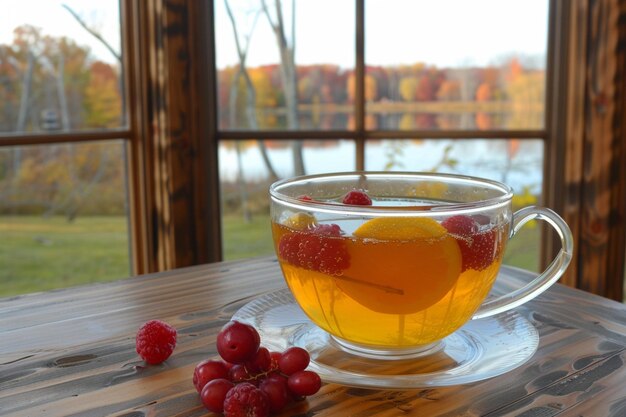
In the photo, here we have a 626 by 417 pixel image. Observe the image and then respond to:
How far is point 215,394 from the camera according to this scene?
1.90ft

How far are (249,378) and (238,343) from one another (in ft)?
0.11

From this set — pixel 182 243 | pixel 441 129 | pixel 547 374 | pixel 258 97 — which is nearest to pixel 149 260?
pixel 182 243

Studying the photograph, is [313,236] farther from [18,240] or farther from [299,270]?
[18,240]

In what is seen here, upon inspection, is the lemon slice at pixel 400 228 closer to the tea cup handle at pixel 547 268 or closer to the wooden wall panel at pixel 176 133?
the tea cup handle at pixel 547 268

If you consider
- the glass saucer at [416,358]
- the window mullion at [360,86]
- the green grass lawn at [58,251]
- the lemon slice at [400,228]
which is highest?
the window mullion at [360,86]

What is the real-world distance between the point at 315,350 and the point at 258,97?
1495 millimetres

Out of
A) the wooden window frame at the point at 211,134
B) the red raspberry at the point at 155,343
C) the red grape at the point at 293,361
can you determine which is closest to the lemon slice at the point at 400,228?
the red grape at the point at 293,361

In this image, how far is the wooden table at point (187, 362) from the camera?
0.59 m

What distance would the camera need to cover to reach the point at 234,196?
7.07 feet

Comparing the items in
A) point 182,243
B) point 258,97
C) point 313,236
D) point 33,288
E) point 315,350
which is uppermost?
point 258,97

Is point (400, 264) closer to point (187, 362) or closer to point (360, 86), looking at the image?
point (187, 362)

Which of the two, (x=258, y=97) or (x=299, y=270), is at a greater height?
(x=258, y=97)

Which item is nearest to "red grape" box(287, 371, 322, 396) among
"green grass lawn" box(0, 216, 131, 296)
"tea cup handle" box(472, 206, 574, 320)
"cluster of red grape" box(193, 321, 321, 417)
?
"cluster of red grape" box(193, 321, 321, 417)

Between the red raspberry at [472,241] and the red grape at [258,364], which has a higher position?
the red raspberry at [472,241]
